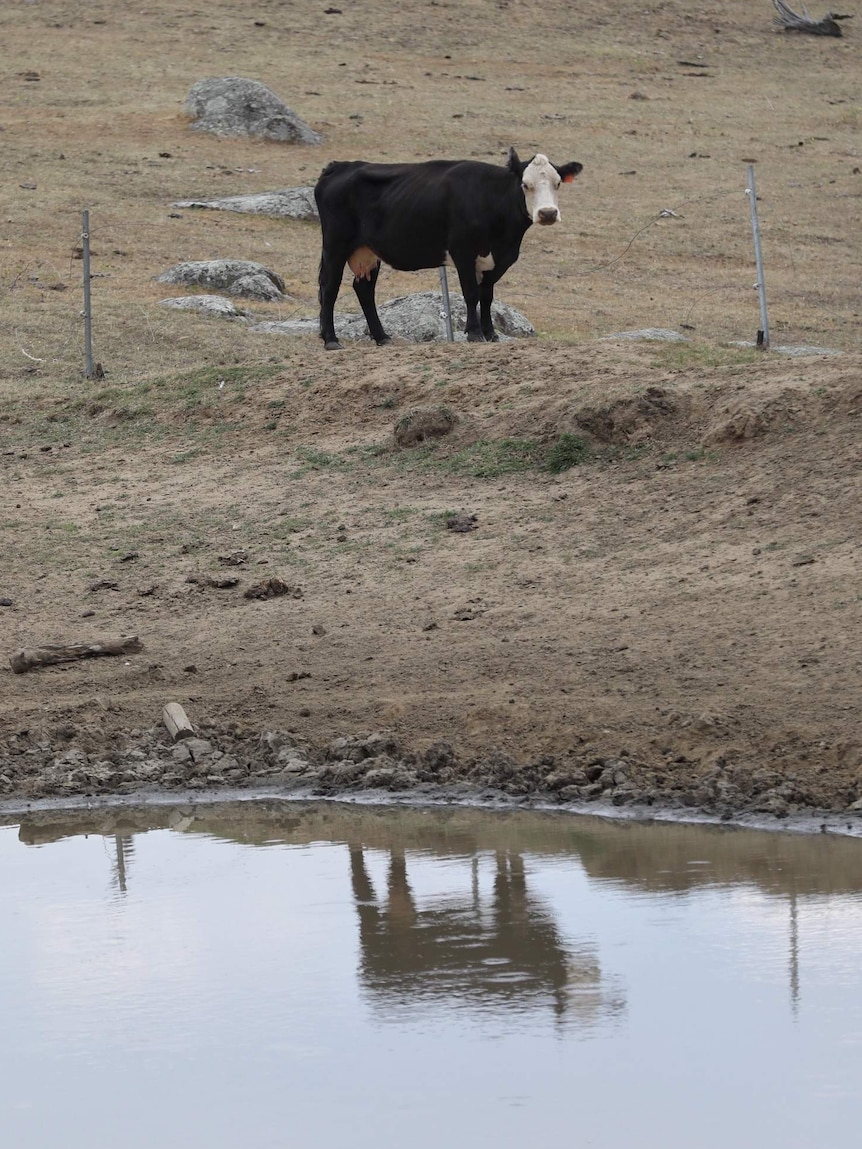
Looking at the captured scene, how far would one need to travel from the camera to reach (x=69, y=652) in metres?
9.47

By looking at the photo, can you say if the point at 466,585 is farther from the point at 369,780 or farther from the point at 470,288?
the point at 470,288

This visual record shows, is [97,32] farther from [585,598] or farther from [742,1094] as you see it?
[742,1094]

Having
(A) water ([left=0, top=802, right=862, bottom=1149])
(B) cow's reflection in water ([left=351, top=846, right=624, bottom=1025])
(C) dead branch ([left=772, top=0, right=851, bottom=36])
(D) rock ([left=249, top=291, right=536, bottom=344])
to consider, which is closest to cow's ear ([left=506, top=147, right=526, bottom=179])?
(D) rock ([left=249, top=291, right=536, bottom=344])

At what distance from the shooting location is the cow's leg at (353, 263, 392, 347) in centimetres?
1551

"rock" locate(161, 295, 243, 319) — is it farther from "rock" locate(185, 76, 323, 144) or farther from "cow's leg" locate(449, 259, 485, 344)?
"rock" locate(185, 76, 323, 144)

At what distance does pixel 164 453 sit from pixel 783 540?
17.9ft

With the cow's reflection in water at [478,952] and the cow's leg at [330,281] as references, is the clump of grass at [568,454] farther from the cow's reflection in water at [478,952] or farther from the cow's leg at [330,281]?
the cow's reflection in water at [478,952]

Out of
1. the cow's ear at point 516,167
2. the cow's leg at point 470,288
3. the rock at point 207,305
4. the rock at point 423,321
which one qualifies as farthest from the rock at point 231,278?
the cow's ear at point 516,167

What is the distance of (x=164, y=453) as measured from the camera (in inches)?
526

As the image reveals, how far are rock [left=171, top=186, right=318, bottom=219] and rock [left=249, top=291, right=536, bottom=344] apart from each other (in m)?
10.0

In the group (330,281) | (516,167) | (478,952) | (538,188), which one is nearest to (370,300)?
(330,281)

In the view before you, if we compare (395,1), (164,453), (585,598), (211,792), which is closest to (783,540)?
(585,598)

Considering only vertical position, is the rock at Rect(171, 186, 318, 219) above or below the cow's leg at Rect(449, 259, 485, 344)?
above

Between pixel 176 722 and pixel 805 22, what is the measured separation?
146 ft
